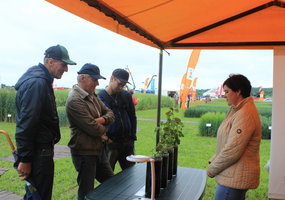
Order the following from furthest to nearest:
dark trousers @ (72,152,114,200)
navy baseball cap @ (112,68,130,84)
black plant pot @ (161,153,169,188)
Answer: navy baseball cap @ (112,68,130,84) → dark trousers @ (72,152,114,200) → black plant pot @ (161,153,169,188)

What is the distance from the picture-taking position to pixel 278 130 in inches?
147

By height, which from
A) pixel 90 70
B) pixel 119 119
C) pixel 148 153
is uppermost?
pixel 90 70

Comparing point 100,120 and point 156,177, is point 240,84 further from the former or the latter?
point 100,120

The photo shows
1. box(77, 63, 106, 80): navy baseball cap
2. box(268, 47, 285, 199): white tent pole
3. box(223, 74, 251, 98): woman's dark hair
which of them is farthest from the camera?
box(268, 47, 285, 199): white tent pole

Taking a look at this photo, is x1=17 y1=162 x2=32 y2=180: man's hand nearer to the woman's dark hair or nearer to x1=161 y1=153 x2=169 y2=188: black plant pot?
x1=161 y1=153 x2=169 y2=188: black plant pot

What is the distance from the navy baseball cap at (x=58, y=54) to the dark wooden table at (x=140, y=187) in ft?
3.00

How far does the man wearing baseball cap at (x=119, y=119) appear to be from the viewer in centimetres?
292

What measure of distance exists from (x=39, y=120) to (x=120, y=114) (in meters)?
1.23

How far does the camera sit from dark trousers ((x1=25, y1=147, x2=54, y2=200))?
6.32ft

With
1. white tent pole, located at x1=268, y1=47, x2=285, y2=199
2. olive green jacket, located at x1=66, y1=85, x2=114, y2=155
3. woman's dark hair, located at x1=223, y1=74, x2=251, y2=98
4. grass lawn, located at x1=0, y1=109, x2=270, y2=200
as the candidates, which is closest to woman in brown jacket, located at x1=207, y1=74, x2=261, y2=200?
woman's dark hair, located at x1=223, y1=74, x2=251, y2=98

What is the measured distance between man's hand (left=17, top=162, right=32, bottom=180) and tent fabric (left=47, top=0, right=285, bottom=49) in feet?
3.43

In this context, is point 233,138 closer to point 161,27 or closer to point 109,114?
point 109,114

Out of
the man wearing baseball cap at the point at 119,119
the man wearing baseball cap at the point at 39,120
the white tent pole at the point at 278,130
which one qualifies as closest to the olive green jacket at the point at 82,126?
the man wearing baseball cap at the point at 39,120

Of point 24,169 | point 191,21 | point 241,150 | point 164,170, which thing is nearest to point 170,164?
point 164,170
